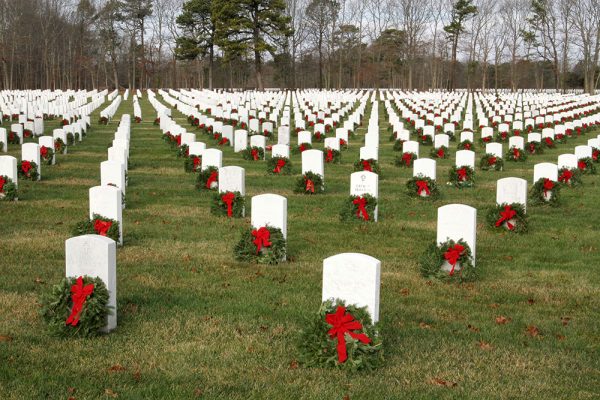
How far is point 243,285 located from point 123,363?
2498 mm

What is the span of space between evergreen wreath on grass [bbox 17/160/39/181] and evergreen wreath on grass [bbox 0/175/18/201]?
230cm

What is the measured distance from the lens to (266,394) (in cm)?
548

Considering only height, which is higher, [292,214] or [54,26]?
[54,26]

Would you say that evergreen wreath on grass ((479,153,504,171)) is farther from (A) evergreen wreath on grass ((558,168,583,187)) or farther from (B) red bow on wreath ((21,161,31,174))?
(B) red bow on wreath ((21,161,31,174))

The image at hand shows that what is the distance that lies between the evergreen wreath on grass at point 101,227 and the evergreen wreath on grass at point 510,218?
5.64 m

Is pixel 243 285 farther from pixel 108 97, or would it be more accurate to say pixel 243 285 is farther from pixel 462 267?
pixel 108 97

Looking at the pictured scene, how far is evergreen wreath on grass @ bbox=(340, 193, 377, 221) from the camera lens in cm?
1203

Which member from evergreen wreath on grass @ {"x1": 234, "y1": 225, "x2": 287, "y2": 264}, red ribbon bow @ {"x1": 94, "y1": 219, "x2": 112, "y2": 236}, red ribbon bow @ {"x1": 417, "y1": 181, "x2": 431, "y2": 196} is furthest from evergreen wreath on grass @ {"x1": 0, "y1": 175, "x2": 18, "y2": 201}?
red ribbon bow @ {"x1": 417, "y1": 181, "x2": 431, "y2": 196}

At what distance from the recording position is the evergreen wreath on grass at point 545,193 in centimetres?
1364

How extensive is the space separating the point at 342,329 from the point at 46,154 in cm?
1430

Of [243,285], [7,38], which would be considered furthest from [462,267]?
[7,38]

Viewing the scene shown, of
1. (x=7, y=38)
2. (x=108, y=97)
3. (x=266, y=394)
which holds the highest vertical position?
(x=7, y=38)

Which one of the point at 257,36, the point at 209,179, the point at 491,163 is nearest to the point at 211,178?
the point at 209,179

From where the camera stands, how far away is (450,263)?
28.7ft
